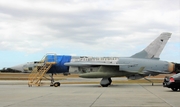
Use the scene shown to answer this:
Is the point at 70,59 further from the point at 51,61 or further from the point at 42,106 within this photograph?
the point at 42,106

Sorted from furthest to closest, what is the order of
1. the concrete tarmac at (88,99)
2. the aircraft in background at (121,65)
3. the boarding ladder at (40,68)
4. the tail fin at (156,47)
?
the tail fin at (156,47) < the boarding ladder at (40,68) < the aircraft in background at (121,65) < the concrete tarmac at (88,99)

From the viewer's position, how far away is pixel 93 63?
97.8 ft

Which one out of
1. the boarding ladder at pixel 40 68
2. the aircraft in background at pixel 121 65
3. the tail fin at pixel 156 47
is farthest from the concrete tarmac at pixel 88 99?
the tail fin at pixel 156 47

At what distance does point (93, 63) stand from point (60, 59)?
350 centimetres

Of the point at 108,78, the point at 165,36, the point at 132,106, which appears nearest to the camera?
the point at 132,106

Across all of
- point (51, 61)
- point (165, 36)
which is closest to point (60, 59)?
point (51, 61)

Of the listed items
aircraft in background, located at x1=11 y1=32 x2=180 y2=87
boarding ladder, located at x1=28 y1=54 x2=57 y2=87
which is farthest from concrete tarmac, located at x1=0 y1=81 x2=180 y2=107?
boarding ladder, located at x1=28 y1=54 x2=57 y2=87

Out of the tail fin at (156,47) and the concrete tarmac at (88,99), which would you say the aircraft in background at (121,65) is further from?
the concrete tarmac at (88,99)

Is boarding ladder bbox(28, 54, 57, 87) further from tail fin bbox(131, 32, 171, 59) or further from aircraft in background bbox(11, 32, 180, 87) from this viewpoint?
tail fin bbox(131, 32, 171, 59)

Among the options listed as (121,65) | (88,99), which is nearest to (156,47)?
(121,65)

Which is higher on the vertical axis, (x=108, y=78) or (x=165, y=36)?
(x=165, y=36)

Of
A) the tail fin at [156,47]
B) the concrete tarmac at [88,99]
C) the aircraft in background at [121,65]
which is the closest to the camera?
the concrete tarmac at [88,99]

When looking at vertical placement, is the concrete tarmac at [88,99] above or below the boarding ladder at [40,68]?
below

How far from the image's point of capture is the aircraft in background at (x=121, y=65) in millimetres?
29514
